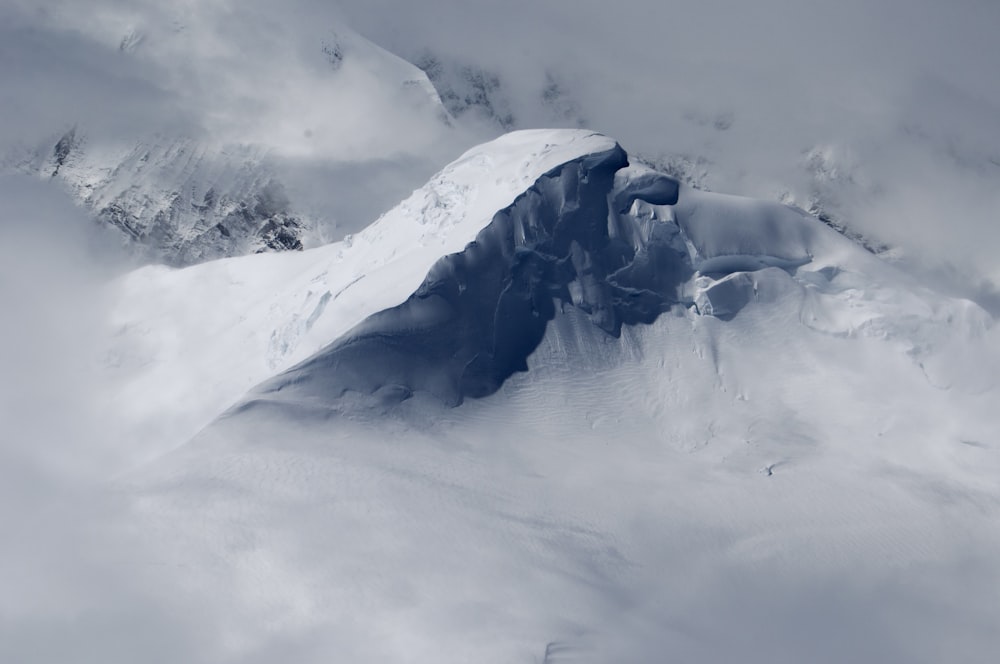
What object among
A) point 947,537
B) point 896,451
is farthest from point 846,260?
point 947,537

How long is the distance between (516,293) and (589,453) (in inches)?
282

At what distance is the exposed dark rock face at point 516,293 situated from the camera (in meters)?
52.1

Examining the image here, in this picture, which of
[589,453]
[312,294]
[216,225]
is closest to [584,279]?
[589,453]

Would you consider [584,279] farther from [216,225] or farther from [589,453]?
Answer: [216,225]

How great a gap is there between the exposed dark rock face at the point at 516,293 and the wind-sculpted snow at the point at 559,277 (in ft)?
0.15

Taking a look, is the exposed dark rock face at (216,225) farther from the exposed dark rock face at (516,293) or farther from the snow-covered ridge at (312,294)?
the exposed dark rock face at (516,293)

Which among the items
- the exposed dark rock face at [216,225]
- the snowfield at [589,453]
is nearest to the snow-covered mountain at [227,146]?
the exposed dark rock face at [216,225]

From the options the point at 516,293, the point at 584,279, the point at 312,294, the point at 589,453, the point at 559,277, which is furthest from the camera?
the point at 312,294

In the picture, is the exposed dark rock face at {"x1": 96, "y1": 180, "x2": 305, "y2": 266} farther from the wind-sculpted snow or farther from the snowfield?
the wind-sculpted snow

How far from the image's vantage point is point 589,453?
5159 cm

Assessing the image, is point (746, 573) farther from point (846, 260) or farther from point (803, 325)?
point (846, 260)

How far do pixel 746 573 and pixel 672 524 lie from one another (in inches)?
114

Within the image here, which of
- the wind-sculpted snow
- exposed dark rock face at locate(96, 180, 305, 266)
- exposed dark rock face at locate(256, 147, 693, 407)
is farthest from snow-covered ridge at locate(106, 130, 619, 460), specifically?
exposed dark rock face at locate(96, 180, 305, 266)

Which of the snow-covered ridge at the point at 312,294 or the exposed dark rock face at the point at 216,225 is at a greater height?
the snow-covered ridge at the point at 312,294
